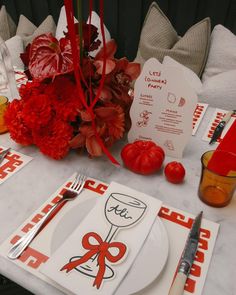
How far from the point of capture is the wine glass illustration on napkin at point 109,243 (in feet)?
1.57

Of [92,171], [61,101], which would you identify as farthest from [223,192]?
[61,101]

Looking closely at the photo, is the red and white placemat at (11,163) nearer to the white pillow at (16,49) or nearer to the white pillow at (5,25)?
the white pillow at (16,49)

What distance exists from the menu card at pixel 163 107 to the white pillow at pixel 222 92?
0.81 meters

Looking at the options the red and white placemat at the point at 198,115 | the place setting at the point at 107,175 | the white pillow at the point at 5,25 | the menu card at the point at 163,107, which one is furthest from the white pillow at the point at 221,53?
the white pillow at the point at 5,25

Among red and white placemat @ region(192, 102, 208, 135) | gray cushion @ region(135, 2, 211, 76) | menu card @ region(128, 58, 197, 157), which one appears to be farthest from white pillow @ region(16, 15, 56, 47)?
menu card @ region(128, 58, 197, 157)

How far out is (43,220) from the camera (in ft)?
1.91

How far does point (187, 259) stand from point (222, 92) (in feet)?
3.85

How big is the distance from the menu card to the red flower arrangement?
6 cm

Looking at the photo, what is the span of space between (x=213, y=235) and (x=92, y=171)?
13.5 inches

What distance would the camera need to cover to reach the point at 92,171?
75cm

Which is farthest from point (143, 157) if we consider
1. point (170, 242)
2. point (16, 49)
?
point (16, 49)

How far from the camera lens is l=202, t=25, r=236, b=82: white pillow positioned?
5.51 feet

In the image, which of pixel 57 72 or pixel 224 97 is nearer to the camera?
pixel 57 72

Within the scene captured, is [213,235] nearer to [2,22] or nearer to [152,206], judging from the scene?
[152,206]
